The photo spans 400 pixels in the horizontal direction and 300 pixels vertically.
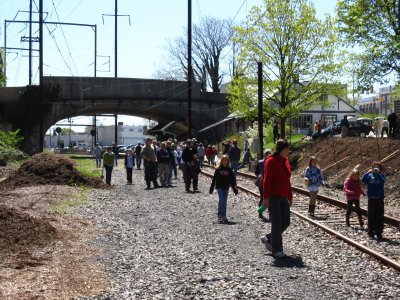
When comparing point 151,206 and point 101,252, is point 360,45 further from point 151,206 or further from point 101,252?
point 101,252

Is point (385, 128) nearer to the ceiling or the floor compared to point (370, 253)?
nearer to the ceiling

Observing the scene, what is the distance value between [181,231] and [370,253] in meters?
4.21

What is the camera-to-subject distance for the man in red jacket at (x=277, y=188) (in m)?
10.3

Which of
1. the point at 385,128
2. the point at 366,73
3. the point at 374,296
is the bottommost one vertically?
the point at 374,296

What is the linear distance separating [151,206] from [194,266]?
28.5ft

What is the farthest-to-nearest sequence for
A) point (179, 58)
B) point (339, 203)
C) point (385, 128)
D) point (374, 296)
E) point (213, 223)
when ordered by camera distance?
point (179, 58) < point (385, 128) < point (339, 203) < point (213, 223) < point (374, 296)

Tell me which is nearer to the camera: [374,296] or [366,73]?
[374,296]

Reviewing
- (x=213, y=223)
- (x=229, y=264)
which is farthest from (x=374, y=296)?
(x=213, y=223)

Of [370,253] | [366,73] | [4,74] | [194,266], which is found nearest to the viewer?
[194,266]

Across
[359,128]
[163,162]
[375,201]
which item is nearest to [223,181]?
[375,201]

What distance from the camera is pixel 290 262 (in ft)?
32.6

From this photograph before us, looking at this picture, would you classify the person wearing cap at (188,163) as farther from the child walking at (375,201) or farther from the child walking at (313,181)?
the child walking at (375,201)

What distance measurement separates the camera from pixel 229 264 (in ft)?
31.9

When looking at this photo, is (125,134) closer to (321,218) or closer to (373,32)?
(373,32)
